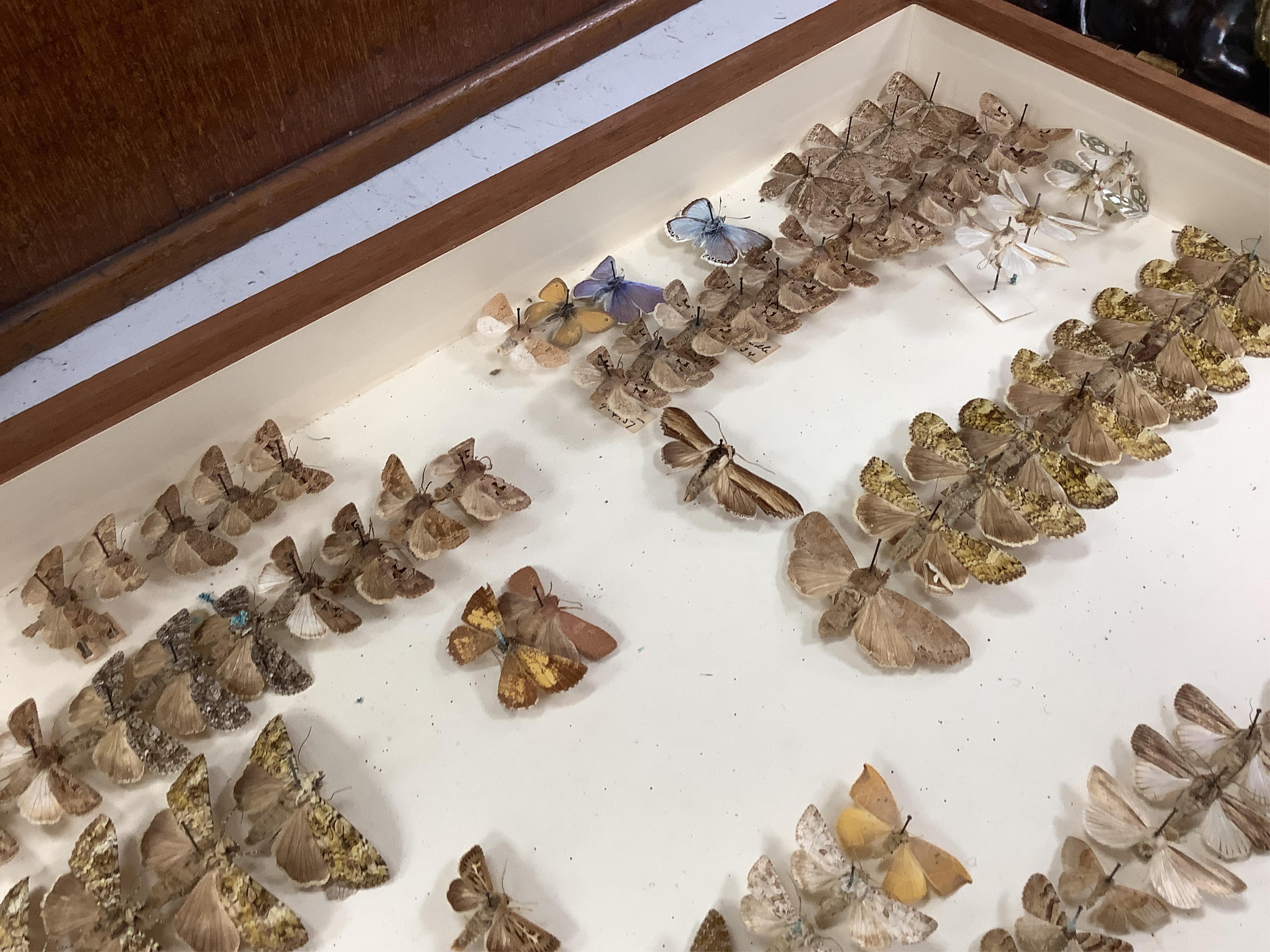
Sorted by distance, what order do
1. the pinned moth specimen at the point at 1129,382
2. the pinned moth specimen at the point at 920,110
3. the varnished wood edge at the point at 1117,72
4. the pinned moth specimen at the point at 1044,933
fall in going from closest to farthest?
the pinned moth specimen at the point at 1044,933, the pinned moth specimen at the point at 1129,382, the varnished wood edge at the point at 1117,72, the pinned moth specimen at the point at 920,110

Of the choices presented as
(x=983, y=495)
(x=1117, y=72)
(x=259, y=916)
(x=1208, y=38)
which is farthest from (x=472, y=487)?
(x=1208, y=38)

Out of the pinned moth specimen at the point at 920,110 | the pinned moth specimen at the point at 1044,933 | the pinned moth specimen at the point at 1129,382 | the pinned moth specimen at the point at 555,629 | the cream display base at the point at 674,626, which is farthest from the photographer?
the pinned moth specimen at the point at 920,110

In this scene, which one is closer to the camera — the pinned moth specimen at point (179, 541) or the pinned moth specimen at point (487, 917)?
the pinned moth specimen at point (487, 917)

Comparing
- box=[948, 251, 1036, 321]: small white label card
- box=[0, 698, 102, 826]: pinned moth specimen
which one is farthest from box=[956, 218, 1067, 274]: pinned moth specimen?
box=[0, 698, 102, 826]: pinned moth specimen

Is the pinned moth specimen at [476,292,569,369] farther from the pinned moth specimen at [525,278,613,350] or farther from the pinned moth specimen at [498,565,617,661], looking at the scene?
the pinned moth specimen at [498,565,617,661]

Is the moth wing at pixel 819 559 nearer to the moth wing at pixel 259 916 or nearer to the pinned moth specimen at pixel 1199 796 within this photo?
the pinned moth specimen at pixel 1199 796

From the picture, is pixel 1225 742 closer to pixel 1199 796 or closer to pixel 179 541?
pixel 1199 796

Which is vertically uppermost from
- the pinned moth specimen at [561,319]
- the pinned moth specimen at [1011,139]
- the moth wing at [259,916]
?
the pinned moth specimen at [1011,139]

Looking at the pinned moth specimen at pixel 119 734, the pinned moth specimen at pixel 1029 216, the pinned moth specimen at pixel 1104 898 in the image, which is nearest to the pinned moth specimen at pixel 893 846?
the pinned moth specimen at pixel 1104 898
